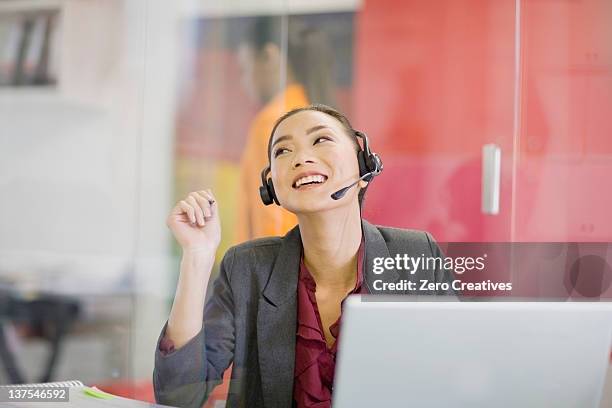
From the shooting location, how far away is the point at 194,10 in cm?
203

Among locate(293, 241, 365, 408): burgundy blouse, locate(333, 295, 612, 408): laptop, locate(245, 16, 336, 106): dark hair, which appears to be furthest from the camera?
locate(245, 16, 336, 106): dark hair

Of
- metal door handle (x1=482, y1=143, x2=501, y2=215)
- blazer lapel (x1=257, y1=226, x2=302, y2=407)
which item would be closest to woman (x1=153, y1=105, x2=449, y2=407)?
blazer lapel (x1=257, y1=226, x2=302, y2=407)

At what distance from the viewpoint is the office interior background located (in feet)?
6.09

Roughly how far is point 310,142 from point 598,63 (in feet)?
2.57

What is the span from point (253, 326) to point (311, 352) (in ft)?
0.53

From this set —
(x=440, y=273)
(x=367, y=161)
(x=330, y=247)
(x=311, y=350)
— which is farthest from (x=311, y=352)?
(x=367, y=161)

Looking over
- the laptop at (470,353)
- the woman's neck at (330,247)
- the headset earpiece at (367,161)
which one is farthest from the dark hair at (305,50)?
the laptop at (470,353)

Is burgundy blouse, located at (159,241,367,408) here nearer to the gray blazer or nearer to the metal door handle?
the gray blazer

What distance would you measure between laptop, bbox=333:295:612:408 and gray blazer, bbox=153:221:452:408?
579mm

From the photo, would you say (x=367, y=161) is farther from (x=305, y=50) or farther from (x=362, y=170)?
(x=305, y=50)

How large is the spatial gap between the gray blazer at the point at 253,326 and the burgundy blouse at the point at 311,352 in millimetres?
17

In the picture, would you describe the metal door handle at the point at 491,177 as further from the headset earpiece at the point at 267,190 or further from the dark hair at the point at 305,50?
the headset earpiece at the point at 267,190

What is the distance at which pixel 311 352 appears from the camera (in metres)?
1.71

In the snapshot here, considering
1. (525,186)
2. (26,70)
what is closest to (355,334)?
(525,186)
